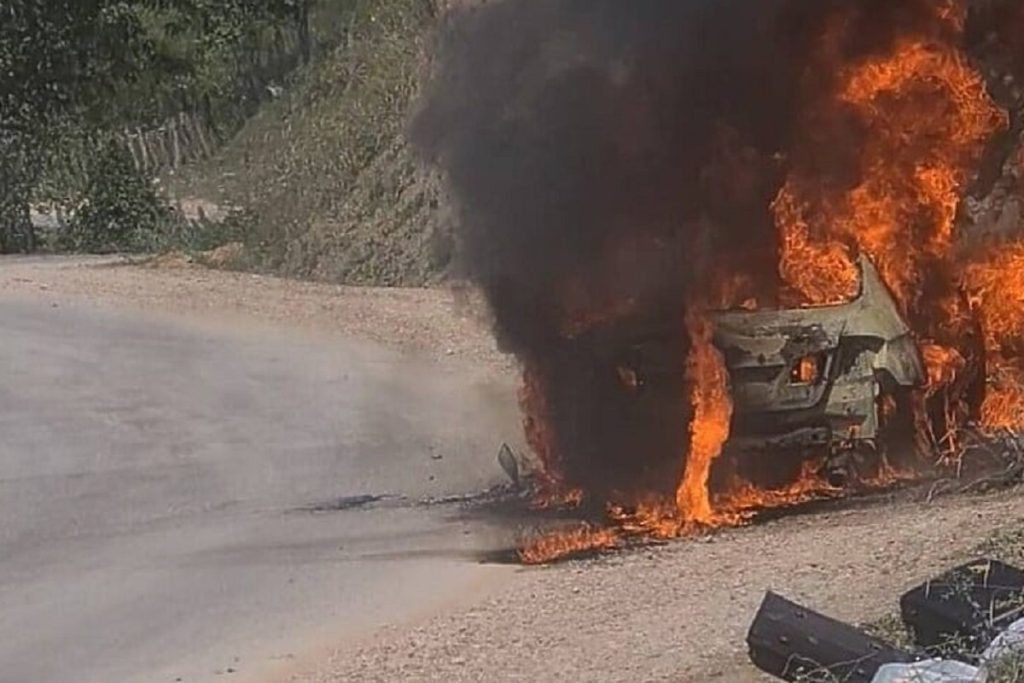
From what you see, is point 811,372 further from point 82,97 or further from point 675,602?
point 82,97

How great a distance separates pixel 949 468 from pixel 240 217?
19.1 m

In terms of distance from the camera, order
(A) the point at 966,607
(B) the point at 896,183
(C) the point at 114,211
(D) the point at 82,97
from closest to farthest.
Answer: (A) the point at 966,607, (B) the point at 896,183, (C) the point at 114,211, (D) the point at 82,97

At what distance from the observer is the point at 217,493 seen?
12.8 metres

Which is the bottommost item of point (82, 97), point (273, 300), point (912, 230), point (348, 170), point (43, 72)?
point (273, 300)

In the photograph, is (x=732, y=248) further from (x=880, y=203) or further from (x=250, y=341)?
(x=250, y=341)

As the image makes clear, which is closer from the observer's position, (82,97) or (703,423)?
(703,423)

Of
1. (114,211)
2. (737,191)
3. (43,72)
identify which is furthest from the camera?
(43,72)

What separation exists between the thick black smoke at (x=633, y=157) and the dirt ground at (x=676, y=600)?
1551 mm

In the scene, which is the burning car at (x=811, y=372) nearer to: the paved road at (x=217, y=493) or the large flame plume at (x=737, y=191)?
the large flame plume at (x=737, y=191)

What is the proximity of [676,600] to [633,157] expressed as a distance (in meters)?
3.71

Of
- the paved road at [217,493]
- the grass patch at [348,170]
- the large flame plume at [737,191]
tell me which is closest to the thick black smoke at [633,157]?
the large flame plume at [737,191]

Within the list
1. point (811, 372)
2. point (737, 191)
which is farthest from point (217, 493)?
point (811, 372)

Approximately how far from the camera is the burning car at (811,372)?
10.8 meters

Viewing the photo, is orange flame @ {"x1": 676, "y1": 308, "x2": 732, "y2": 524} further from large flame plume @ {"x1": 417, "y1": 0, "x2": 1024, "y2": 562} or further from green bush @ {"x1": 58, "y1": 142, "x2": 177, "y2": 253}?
green bush @ {"x1": 58, "y1": 142, "x2": 177, "y2": 253}
